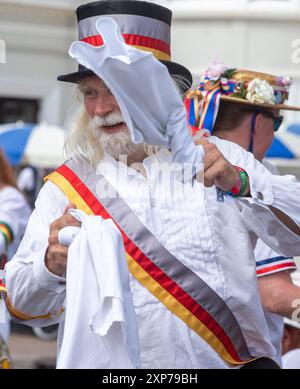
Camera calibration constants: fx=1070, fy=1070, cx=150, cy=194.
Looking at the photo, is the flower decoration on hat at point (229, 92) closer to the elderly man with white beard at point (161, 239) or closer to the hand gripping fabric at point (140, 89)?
the elderly man with white beard at point (161, 239)

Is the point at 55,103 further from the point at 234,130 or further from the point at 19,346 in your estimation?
the point at 234,130

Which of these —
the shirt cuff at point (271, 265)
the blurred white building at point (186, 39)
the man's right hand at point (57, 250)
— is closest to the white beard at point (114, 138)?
the man's right hand at point (57, 250)

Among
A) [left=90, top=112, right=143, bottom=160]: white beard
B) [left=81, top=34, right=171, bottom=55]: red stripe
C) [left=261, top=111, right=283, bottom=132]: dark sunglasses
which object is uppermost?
[left=81, top=34, right=171, bottom=55]: red stripe

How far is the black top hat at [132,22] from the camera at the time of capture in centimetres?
310

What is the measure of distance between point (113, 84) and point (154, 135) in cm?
18

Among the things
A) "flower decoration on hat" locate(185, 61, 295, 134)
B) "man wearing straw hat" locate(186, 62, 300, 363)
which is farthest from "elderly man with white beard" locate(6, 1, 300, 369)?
"flower decoration on hat" locate(185, 61, 295, 134)

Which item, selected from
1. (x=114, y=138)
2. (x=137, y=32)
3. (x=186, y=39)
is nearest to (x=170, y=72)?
(x=137, y=32)

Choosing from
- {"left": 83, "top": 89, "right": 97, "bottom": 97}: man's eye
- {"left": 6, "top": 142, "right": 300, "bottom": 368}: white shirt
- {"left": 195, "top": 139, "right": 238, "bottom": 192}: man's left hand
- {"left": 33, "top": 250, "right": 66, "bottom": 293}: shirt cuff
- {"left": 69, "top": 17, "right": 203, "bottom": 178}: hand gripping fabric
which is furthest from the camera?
{"left": 83, "top": 89, "right": 97, "bottom": 97}: man's eye

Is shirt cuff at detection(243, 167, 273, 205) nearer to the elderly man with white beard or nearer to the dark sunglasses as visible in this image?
the elderly man with white beard

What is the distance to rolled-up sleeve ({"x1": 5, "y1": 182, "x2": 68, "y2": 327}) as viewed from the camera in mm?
2939

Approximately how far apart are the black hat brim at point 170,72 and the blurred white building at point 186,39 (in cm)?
815

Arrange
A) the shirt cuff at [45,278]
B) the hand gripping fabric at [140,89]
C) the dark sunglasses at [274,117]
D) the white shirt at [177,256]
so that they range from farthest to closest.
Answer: the dark sunglasses at [274,117]
the white shirt at [177,256]
the shirt cuff at [45,278]
the hand gripping fabric at [140,89]

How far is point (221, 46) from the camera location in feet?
42.9

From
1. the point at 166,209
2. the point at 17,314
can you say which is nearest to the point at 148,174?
the point at 166,209
